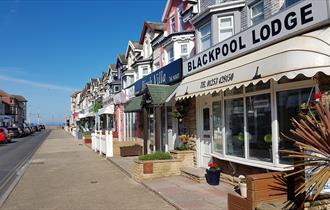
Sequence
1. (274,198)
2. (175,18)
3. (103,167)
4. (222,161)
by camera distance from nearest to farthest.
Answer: (274,198), (222,161), (103,167), (175,18)

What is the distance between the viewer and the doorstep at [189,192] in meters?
7.60

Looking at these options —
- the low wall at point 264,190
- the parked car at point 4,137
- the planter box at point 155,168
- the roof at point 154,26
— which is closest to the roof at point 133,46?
the roof at point 154,26

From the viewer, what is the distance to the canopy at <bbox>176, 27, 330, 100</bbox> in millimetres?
5531

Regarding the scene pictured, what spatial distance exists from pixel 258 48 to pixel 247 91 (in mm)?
1325

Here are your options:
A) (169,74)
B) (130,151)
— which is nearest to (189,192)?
(169,74)

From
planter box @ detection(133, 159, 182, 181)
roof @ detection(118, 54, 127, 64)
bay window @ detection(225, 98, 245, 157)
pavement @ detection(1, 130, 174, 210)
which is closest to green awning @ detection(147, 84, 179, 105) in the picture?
planter box @ detection(133, 159, 182, 181)

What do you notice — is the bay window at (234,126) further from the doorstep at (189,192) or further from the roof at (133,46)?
the roof at (133,46)

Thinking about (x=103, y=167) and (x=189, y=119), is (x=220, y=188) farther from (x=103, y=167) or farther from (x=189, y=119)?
(x=103, y=167)

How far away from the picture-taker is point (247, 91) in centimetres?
884

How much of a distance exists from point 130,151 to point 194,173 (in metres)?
8.61

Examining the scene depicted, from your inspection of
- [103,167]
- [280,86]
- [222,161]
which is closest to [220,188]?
[222,161]

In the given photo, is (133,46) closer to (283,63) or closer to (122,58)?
(122,58)

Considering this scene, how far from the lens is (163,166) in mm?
11367

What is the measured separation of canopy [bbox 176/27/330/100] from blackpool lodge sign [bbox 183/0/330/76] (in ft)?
0.97
